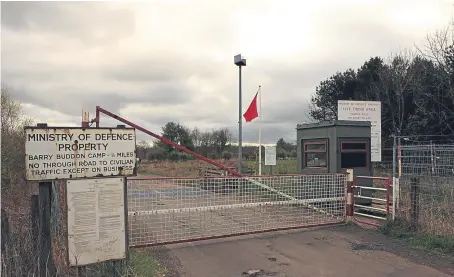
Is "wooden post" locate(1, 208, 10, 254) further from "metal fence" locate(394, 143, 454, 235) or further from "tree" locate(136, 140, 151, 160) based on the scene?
"tree" locate(136, 140, 151, 160)

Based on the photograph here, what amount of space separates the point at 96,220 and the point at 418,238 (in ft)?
18.8

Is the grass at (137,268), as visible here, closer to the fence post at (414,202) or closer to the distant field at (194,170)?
the fence post at (414,202)

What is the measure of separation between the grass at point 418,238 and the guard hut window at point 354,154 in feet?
9.20

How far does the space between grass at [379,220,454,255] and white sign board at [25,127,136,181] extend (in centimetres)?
526

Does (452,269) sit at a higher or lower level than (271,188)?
lower

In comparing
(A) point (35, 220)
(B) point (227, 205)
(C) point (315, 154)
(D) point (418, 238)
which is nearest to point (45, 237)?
(A) point (35, 220)

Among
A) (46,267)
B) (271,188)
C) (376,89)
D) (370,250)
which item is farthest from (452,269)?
(376,89)

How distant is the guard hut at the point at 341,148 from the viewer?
1029 cm

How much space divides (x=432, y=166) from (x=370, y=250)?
27.1ft

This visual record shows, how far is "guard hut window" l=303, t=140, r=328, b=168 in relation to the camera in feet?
35.1

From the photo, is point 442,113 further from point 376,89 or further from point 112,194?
point 112,194

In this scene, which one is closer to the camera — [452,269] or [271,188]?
[452,269]

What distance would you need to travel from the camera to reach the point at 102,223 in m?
4.55

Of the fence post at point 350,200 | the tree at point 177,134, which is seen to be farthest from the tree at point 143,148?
the fence post at point 350,200
